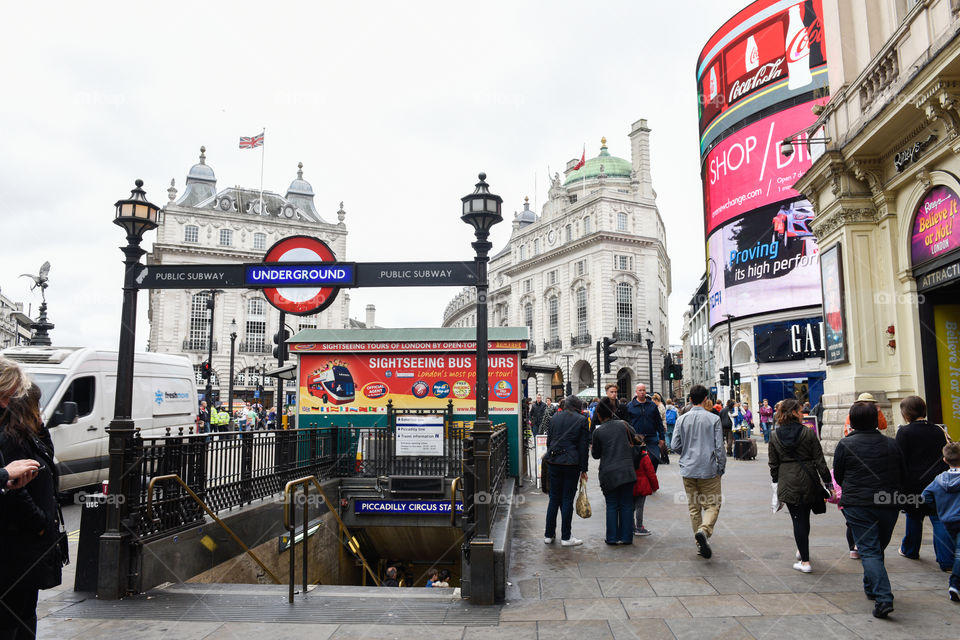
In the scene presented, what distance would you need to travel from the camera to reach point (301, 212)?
246 feet

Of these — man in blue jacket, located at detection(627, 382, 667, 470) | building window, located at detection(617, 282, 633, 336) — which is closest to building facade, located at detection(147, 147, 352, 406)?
building window, located at detection(617, 282, 633, 336)

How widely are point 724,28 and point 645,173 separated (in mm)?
23840

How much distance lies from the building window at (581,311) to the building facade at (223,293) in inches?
966

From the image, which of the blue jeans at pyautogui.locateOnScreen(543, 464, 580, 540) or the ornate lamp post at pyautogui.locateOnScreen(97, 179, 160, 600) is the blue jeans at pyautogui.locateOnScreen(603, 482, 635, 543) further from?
the ornate lamp post at pyautogui.locateOnScreen(97, 179, 160, 600)

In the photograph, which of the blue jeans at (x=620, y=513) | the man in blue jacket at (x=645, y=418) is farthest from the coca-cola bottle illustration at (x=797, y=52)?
the blue jeans at (x=620, y=513)

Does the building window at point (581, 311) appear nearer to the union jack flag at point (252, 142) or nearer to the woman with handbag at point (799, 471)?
the union jack flag at point (252, 142)

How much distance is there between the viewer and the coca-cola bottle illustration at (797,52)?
3478cm

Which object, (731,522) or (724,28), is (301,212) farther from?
(731,522)

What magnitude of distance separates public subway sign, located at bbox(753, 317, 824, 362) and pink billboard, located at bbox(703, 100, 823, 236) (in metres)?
7.02

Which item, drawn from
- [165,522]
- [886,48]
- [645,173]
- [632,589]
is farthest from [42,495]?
[645,173]

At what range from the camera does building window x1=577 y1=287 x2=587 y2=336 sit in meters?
63.1

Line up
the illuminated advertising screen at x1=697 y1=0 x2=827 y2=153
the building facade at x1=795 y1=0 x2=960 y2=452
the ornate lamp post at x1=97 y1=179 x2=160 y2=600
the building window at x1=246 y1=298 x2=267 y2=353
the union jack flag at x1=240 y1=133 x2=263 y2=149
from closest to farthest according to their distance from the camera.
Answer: the ornate lamp post at x1=97 y1=179 x2=160 y2=600, the building facade at x1=795 y1=0 x2=960 y2=452, the illuminated advertising screen at x1=697 y1=0 x2=827 y2=153, the union jack flag at x1=240 y1=133 x2=263 y2=149, the building window at x1=246 y1=298 x2=267 y2=353

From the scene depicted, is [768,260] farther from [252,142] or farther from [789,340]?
[252,142]

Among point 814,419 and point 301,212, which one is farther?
point 301,212
